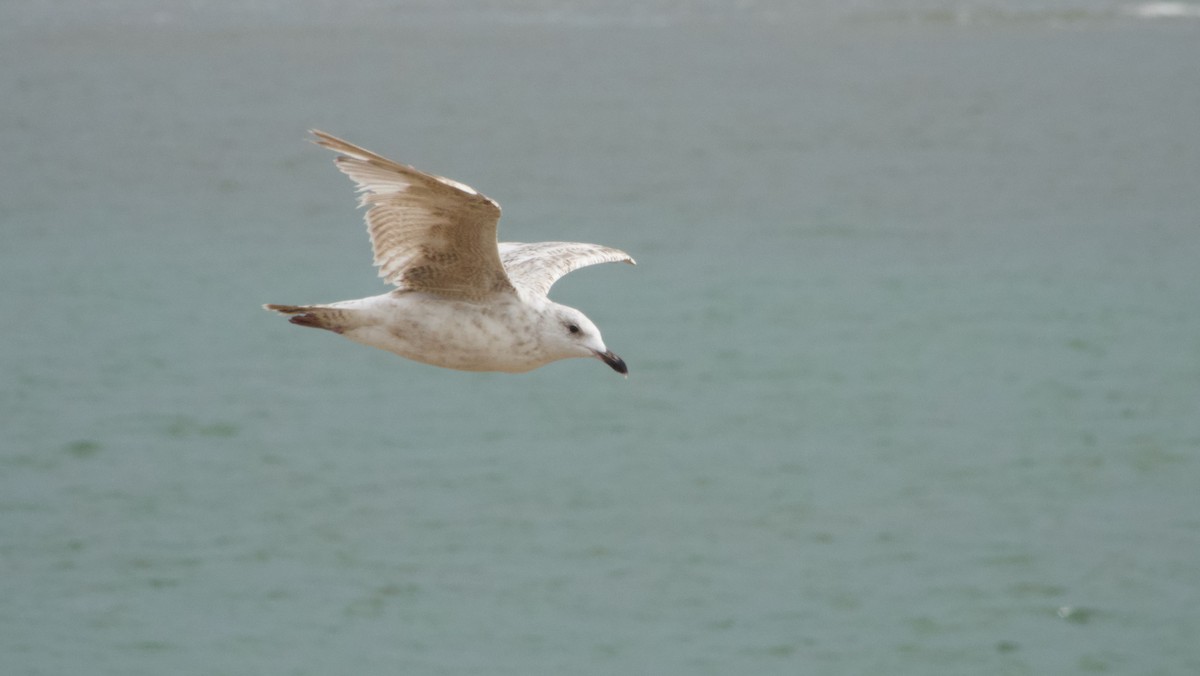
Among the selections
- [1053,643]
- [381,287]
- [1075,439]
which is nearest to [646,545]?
[1053,643]

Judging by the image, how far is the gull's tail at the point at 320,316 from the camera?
782 cm

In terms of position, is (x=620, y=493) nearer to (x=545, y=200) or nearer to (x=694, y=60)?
(x=545, y=200)

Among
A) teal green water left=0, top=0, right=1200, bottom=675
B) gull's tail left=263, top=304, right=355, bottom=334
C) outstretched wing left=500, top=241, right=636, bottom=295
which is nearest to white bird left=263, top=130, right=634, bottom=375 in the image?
gull's tail left=263, top=304, right=355, bottom=334

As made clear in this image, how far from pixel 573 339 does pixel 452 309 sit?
60 centimetres

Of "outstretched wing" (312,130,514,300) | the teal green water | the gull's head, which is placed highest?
"outstretched wing" (312,130,514,300)

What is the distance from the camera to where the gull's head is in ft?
26.1

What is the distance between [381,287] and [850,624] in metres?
13.6

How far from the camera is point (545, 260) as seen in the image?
9.45 metres

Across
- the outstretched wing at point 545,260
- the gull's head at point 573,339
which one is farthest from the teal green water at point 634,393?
the gull's head at point 573,339

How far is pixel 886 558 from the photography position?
2294 cm

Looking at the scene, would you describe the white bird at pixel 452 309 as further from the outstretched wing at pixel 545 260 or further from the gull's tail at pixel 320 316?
the outstretched wing at pixel 545 260

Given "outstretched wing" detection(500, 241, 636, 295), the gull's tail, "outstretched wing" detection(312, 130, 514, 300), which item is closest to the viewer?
"outstretched wing" detection(312, 130, 514, 300)

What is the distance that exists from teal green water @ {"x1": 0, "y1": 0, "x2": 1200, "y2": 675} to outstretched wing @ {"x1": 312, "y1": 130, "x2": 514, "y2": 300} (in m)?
12.7

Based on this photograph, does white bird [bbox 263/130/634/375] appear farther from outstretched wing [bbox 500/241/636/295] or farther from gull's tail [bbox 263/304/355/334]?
outstretched wing [bbox 500/241/636/295]
